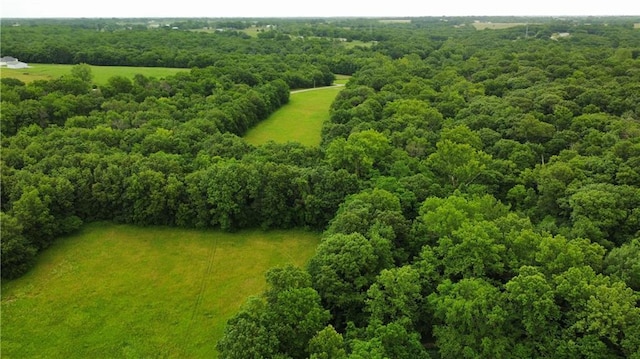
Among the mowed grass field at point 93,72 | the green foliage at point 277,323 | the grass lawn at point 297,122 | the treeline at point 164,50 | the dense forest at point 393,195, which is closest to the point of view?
the green foliage at point 277,323

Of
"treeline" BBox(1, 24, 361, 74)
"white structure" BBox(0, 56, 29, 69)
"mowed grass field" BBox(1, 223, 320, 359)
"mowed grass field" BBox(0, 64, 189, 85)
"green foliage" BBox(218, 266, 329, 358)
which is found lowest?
"mowed grass field" BBox(1, 223, 320, 359)

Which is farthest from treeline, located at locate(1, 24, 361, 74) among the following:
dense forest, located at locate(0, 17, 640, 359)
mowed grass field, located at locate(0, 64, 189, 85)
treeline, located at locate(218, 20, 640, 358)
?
treeline, located at locate(218, 20, 640, 358)

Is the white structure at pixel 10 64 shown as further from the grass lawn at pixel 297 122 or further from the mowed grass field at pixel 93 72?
the grass lawn at pixel 297 122

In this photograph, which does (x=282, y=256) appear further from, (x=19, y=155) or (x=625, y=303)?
(x=19, y=155)

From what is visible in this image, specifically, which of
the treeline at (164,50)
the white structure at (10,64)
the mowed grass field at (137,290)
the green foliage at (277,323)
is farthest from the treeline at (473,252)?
the white structure at (10,64)

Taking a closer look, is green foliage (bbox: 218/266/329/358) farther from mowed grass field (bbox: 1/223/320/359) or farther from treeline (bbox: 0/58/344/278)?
treeline (bbox: 0/58/344/278)

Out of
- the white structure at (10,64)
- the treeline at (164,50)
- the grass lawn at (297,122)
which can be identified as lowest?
the grass lawn at (297,122)

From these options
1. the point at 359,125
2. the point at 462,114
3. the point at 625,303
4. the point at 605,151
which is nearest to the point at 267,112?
the point at 359,125
